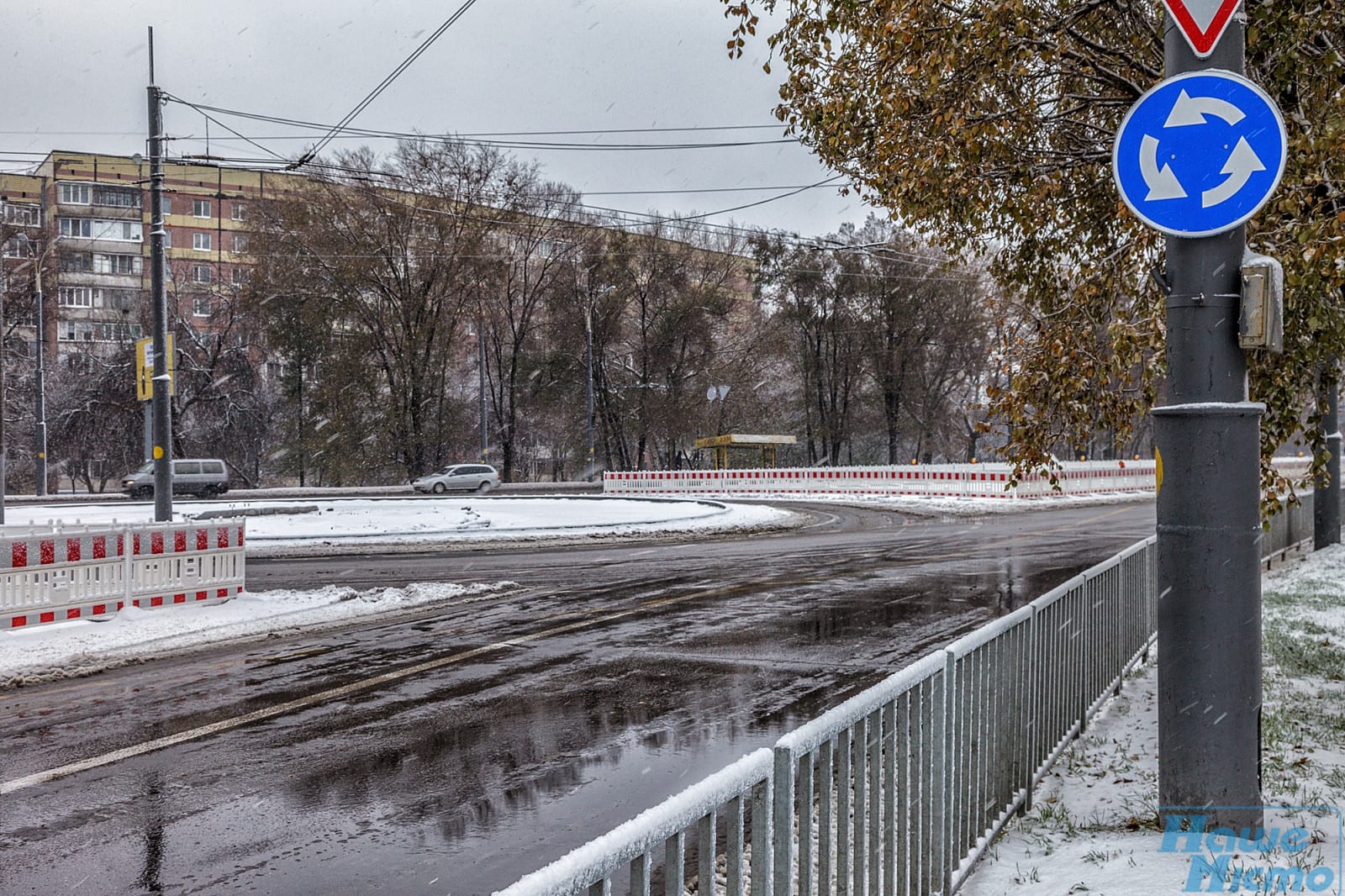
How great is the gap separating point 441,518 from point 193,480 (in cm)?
2124

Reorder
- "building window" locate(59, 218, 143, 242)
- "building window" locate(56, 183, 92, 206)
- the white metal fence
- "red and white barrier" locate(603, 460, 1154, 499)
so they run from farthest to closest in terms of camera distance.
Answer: "building window" locate(56, 183, 92, 206)
"building window" locate(59, 218, 143, 242)
"red and white barrier" locate(603, 460, 1154, 499)
the white metal fence

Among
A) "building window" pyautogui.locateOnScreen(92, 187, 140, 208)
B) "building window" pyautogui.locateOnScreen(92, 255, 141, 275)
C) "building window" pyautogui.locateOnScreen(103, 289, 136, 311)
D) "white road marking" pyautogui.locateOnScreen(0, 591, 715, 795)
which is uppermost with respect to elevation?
"building window" pyautogui.locateOnScreen(92, 187, 140, 208)

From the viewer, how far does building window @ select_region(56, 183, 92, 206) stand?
75.8 meters

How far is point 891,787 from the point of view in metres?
3.85

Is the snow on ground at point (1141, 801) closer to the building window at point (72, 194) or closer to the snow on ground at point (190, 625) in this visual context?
the snow on ground at point (190, 625)

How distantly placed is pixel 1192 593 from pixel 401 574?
14.9 meters

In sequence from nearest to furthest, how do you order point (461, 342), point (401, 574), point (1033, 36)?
1. point (1033, 36)
2. point (401, 574)
3. point (461, 342)

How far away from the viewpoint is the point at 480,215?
53.1 m

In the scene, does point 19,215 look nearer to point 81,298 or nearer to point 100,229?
point 81,298

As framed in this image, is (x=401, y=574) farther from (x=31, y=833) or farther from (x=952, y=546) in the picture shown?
(x=31, y=833)

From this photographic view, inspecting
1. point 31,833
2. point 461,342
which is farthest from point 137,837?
point 461,342

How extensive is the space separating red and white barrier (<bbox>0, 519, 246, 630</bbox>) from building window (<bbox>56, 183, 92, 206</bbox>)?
7132 centimetres

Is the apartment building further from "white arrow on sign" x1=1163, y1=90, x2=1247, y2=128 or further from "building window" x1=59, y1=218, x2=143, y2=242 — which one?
"white arrow on sign" x1=1163, y1=90, x2=1247, y2=128

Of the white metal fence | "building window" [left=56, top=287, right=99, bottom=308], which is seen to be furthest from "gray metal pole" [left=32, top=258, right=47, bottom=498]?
the white metal fence
